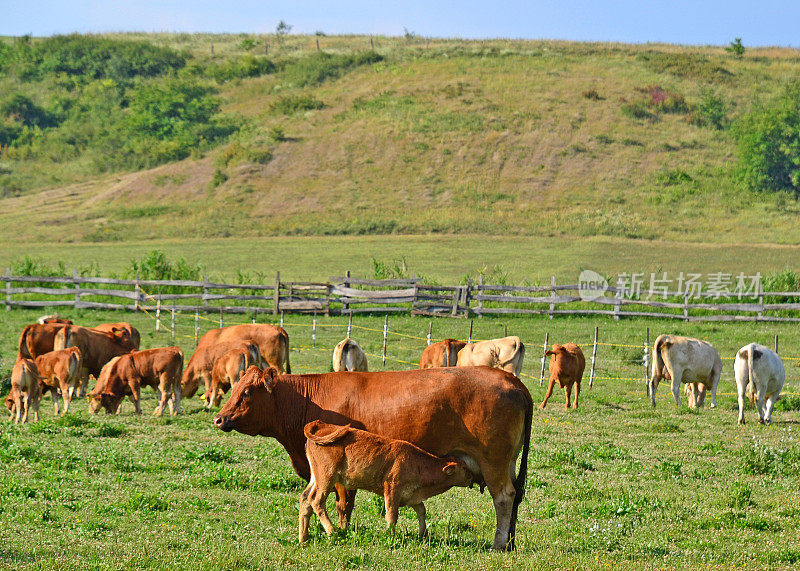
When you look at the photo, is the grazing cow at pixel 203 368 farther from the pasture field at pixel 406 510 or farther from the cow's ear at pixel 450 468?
the cow's ear at pixel 450 468

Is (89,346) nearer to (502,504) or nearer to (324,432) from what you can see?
(324,432)

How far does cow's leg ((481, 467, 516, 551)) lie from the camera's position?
7.84m

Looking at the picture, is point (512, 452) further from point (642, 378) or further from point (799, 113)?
point (799, 113)

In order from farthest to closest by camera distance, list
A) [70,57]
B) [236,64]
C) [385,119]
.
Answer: [70,57] < [236,64] < [385,119]

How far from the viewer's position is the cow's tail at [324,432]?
25.3 feet

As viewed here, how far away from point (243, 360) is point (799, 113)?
256 ft

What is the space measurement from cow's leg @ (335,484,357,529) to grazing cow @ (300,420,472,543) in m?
0.41

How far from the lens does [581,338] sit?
2862cm

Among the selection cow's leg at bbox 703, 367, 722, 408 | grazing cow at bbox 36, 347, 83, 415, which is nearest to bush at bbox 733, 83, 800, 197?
cow's leg at bbox 703, 367, 722, 408

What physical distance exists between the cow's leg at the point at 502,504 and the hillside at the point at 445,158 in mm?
55669

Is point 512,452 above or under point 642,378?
above

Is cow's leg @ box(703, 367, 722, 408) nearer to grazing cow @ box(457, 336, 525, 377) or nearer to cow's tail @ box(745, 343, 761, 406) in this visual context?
cow's tail @ box(745, 343, 761, 406)

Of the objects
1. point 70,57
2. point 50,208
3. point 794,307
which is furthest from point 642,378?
point 70,57

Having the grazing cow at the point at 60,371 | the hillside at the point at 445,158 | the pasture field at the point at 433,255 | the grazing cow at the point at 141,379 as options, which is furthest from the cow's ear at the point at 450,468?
the hillside at the point at 445,158
